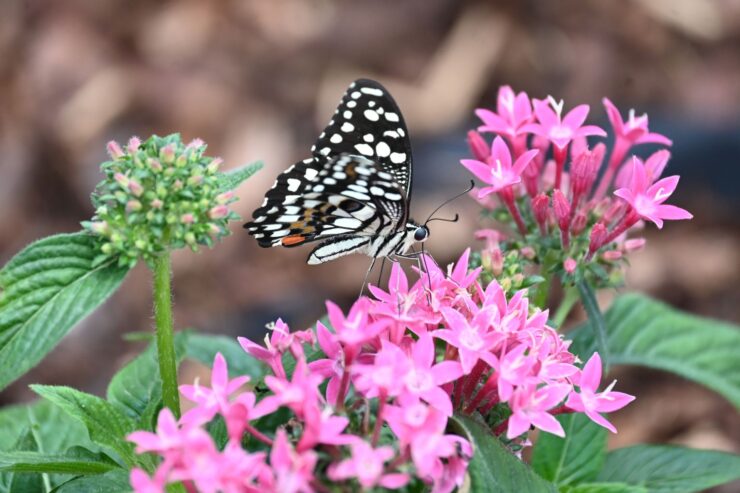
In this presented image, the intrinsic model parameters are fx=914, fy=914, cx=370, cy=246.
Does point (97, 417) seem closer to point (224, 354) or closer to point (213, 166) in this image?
point (213, 166)

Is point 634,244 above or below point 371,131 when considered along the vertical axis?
below

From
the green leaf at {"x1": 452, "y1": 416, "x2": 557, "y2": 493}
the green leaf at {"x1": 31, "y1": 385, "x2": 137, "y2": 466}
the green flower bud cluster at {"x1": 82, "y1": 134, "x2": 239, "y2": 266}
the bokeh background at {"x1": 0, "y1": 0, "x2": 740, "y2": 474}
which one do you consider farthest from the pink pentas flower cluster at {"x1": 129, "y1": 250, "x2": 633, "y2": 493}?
the bokeh background at {"x1": 0, "y1": 0, "x2": 740, "y2": 474}

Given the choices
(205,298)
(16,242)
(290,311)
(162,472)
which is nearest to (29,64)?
(16,242)

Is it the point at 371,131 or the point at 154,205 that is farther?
the point at 371,131

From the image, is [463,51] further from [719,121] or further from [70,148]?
[70,148]

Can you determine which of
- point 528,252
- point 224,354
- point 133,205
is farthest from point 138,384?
point 528,252

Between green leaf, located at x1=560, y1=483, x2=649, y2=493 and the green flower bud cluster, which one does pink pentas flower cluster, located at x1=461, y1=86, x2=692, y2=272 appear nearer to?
green leaf, located at x1=560, y1=483, x2=649, y2=493
